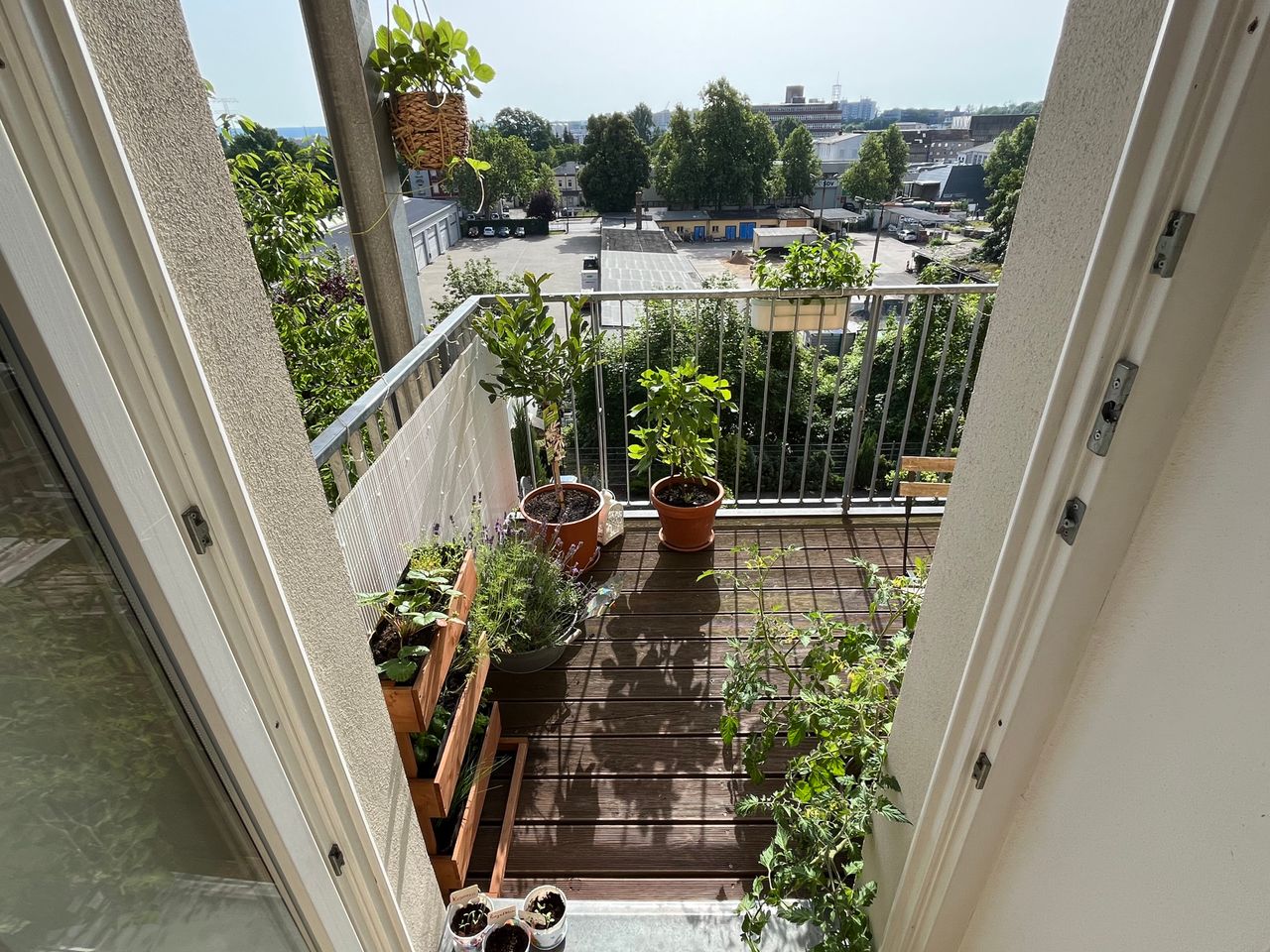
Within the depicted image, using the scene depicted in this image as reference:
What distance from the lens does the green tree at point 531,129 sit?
2458 centimetres

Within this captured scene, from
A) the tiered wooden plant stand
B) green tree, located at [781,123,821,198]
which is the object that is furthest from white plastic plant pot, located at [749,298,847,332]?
green tree, located at [781,123,821,198]

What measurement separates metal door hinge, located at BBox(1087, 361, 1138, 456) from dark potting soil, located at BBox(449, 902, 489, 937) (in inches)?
68.0

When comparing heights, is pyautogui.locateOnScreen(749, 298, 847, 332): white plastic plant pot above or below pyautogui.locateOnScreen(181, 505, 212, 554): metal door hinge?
below

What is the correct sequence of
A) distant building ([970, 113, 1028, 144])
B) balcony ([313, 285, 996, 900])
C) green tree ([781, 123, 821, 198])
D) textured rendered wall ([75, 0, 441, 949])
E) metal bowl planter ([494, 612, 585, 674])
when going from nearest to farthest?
textured rendered wall ([75, 0, 441, 949]) → balcony ([313, 285, 996, 900]) → metal bowl planter ([494, 612, 585, 674]) → distant building ([970, 113, 1028, 144]) → green tree ([781, 123, 821, 198])

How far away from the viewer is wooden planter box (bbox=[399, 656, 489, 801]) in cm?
163

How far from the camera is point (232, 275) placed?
31.8 inches

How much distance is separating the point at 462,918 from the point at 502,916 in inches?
4.4

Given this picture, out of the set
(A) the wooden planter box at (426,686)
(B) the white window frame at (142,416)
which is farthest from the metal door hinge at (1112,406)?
(A) the wooden planter box at (426,686)

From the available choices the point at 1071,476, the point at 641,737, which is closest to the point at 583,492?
the point at 641,737

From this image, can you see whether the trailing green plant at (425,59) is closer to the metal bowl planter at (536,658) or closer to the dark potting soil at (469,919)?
the metal bowl planter at (536,658)

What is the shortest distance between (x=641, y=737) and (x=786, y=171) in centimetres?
1680

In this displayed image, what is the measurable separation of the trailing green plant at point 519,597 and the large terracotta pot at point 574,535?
13 centimetres

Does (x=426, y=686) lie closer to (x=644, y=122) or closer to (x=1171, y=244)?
(x=1171, y=244)

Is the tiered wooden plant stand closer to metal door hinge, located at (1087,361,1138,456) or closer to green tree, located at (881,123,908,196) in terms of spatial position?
metal door hinge, located at (1087,361,1138,456)
